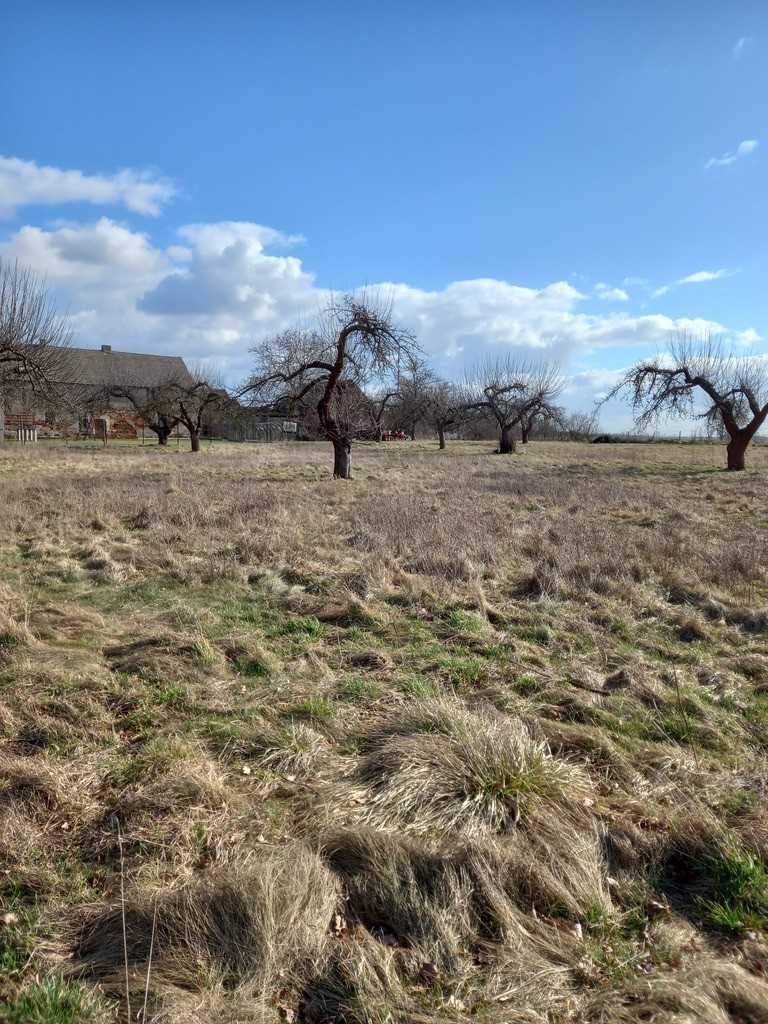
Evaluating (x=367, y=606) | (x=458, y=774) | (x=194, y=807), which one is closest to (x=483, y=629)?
(x=367, y=606)

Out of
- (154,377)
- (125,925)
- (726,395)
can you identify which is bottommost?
(125,925)

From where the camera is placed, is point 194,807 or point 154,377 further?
point 154,377

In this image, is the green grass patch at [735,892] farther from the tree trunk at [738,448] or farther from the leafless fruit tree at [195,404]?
the leafless fruit tree at [195,404]

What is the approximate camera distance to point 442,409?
41594 millimetres

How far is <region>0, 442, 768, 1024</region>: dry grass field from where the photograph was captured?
193 cm

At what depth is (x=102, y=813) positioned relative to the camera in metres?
2.71

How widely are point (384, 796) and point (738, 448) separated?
27.4 metres

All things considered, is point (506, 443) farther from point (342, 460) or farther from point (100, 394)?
point (100, 394)

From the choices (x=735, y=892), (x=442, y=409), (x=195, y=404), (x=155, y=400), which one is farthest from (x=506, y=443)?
(x=735, y=892)

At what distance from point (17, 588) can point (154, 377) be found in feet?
173

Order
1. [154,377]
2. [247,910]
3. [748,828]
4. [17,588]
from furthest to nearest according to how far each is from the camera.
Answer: [154,377], [17,588], [748,828], [247,910]

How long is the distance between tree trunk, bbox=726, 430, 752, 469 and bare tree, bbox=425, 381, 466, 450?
1783 centimetres

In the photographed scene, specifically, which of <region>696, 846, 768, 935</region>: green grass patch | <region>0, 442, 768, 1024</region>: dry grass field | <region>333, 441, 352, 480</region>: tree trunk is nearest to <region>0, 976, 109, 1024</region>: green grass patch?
<region>0, 442, 768, 1024</region>: dry grass field

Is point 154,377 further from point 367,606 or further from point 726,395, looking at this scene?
point 367,606
